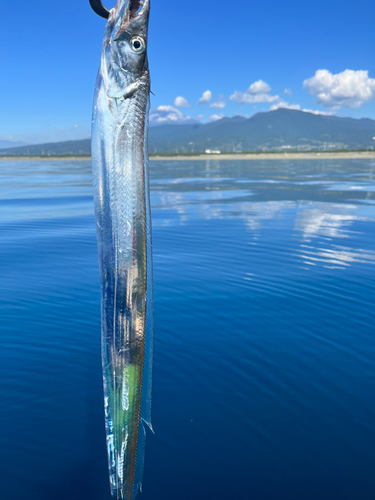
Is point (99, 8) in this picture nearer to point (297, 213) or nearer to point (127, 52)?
point (127, 52)

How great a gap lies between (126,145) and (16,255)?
11082 millimetres

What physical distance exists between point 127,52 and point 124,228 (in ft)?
3.08

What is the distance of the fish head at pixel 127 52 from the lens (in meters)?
2.10

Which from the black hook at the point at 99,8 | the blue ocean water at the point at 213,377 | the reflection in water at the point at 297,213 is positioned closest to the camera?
the black hook at the point at 99,8

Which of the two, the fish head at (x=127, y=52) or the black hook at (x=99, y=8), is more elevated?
the black hook at (x=99, y=8)

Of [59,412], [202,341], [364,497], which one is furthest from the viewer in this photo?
[202,341]

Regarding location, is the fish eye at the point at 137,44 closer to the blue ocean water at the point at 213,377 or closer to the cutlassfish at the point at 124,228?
the cutlassfish at the point at 124,228

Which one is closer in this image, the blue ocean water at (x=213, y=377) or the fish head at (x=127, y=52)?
the fish head at (x=127, y=52)

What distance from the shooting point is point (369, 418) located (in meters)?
4.74

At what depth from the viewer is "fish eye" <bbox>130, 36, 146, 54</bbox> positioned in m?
2.11

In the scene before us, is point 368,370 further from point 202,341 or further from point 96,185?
point 96,185

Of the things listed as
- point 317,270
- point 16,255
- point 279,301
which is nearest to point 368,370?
point 279,301

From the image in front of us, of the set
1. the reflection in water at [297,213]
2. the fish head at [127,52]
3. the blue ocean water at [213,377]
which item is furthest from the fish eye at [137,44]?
the reflection in water at [297,213]

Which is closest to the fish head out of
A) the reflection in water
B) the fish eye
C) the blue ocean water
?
the fish eye
